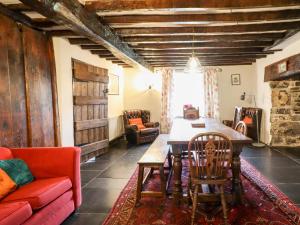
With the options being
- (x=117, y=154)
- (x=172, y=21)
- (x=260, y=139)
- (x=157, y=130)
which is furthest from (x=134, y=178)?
(x=260, y=139)

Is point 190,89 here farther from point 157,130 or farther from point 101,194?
point 101,194

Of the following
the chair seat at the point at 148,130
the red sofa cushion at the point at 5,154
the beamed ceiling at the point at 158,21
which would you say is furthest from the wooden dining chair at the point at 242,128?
the chair seat at the point at 148,130

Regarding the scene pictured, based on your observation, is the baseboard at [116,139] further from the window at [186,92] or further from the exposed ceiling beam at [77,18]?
the exposed ceiling beam at [77,18]

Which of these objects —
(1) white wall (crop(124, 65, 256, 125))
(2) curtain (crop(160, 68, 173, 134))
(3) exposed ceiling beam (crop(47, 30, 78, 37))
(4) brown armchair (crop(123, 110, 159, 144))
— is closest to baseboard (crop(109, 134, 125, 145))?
(4) brown armchair (crop(123, 110, 159, 144))

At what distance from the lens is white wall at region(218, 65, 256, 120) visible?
301 inches

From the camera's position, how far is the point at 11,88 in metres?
3.18

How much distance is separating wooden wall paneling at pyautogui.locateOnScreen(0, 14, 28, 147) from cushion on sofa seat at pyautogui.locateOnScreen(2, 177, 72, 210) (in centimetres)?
91

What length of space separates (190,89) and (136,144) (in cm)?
253

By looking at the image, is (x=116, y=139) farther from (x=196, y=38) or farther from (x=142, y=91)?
(x=196, y=38)

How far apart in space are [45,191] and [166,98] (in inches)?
230

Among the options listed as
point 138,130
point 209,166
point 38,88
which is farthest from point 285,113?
point 38,88

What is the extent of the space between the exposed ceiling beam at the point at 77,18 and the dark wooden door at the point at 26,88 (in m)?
0.88

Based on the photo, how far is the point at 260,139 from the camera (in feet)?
22.7

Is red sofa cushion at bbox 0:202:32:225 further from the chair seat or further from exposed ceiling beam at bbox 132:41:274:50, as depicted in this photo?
the chair seat
